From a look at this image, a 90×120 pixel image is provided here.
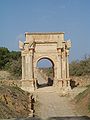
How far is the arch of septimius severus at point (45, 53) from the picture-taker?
98.7 ft

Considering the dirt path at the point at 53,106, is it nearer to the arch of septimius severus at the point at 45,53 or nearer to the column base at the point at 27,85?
the column base at the point at 27,85

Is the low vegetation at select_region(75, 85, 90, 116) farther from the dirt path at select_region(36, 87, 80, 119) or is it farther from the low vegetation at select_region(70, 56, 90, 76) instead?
the low vegetation at select_region(70, 56, 90, 76)

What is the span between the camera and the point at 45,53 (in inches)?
1207

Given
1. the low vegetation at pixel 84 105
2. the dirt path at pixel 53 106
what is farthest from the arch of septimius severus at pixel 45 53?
the low vegetation at pixel 84 105

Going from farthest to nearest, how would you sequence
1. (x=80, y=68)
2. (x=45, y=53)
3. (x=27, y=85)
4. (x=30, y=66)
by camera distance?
(x=80, y=68) < (x=45, y=53) < (x=30, y=66) < (x=27, y=85)

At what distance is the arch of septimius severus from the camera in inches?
1184

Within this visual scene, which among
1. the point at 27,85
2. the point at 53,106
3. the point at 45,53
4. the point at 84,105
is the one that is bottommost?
the point at 53,106

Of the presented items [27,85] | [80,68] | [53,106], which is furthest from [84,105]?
[80,68]

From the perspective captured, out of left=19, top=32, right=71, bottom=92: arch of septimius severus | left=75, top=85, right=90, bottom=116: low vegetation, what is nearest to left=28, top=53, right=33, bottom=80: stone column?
left=19, top=32, right=71, bottom=92: arch of septimius severus

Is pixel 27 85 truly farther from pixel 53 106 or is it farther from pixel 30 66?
pixel 53 106

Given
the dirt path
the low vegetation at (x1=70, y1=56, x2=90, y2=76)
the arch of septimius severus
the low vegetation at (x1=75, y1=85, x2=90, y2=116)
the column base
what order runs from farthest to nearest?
the low vegetation at (x1=70, y1=56, x2=90, y2=76), the arch of septimius severus, the column base, the low vegetation at (x1=75, y1=85, x2=90, y2=116), the dirt path

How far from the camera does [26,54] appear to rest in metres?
30.6

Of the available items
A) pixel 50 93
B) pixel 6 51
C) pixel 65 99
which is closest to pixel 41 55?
pixel 50 93

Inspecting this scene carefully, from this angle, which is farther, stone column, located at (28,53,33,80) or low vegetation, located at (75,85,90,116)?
stone column, located at (28,53,33,80)
